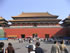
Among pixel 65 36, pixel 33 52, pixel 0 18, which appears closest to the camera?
pixel 33 52

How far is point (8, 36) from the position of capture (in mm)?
41562

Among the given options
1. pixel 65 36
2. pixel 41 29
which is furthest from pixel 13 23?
pixel 65 36

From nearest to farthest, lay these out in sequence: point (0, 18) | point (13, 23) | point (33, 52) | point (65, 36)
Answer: point (33, 52)
point (65, 36)
point (13, 23)
point (0, 18)

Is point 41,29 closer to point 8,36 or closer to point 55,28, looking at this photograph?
point 55,28

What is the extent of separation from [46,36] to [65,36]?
16.8ft

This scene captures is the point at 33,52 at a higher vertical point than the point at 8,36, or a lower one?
higher

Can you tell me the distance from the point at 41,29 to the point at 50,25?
126 inches

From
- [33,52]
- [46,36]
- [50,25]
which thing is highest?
[33,52]

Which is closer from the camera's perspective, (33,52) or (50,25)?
(33,52)

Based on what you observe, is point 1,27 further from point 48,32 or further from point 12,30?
point 48,32

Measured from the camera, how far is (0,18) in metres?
47.6

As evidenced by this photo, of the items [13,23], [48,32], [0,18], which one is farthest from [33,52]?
[0,18]

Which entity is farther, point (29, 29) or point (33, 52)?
point (29, 29)

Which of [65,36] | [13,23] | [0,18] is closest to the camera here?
[65,36]
